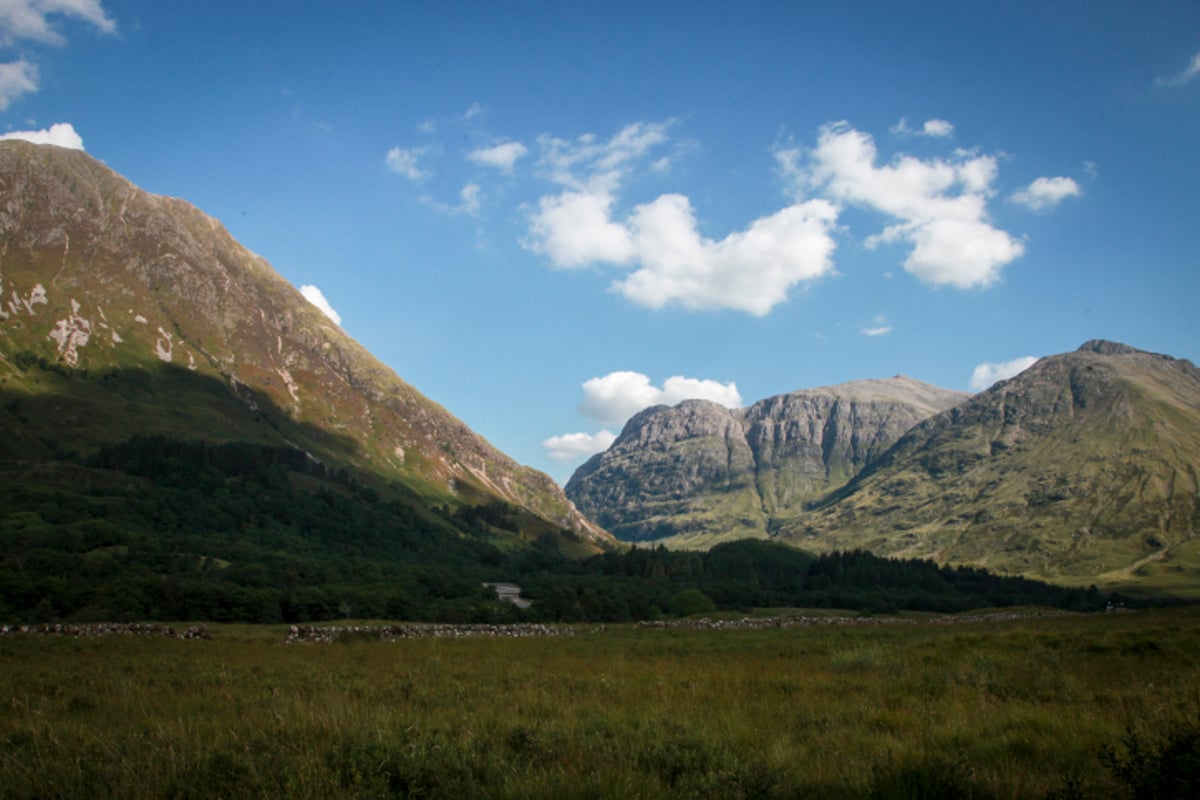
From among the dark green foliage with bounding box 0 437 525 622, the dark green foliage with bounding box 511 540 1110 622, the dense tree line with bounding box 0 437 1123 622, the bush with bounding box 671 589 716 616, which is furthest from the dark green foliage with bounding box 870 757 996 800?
the bush with bounding box 671 589 716 616

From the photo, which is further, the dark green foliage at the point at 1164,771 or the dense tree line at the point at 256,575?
the dense tree line at the point at 256,575

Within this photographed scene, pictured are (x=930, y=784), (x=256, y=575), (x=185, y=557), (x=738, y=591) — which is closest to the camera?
(x=930, y=784)

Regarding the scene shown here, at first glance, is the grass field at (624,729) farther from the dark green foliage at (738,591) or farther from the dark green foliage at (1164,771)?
the dark green foliage at (738,591)

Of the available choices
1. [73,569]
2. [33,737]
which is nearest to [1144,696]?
[33,737]

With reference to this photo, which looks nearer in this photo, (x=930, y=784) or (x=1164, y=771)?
(x=1164, y=771)

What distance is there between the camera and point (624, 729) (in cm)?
1065

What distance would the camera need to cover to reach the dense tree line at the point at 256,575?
79.3 metres

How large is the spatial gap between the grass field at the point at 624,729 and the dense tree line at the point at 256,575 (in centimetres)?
6758

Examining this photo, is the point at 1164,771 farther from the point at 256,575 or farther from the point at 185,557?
the point at 185,557

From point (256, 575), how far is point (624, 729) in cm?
10834

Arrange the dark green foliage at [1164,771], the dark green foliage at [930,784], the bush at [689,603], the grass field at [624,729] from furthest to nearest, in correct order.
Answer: the bush at [689,603], the grass field at [624,729], the dark green foliage at [930,784], the dark green foliage at [1164,771]

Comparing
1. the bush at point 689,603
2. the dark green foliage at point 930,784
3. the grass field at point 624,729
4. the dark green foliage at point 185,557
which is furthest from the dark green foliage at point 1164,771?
the bush at point 689,603

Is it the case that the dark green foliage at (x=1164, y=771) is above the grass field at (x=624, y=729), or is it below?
above

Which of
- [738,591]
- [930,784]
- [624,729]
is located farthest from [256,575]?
[930,784]
